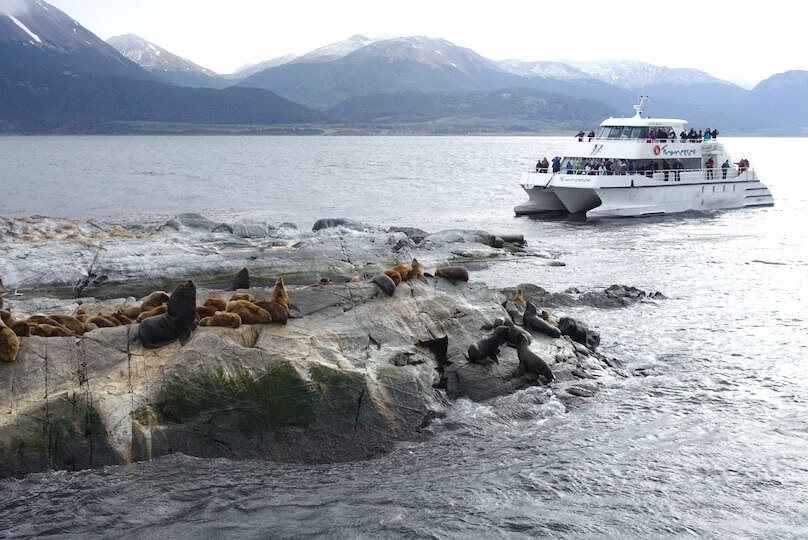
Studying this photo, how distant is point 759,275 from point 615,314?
870cm

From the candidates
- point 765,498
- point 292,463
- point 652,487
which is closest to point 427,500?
point 292,463

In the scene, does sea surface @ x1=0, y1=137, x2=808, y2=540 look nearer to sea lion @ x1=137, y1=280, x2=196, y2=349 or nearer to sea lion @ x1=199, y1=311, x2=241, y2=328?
sea lion @ x1=137, y1=280, x2=196, y2=349

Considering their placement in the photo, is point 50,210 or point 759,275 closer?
point 759,275

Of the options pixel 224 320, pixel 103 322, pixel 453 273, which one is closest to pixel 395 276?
pixel 453 273

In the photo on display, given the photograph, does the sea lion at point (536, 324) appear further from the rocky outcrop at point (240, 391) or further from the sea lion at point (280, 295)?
the sea lion at point (280, 295)

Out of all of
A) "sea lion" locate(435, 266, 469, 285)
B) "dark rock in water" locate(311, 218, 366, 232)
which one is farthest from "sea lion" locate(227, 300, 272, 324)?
"dark rock in water" locate(311, 218, 366, 232)

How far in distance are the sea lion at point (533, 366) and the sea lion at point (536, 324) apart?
143 cm

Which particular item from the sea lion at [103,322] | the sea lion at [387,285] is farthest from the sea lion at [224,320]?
the sea lion at [387,285]

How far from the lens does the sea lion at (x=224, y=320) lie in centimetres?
1188

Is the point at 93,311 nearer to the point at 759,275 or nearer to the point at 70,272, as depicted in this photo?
the point at 70,272

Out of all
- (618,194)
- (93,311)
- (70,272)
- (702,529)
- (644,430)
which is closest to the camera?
(702,529)

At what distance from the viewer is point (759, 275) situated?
25453 millimetres

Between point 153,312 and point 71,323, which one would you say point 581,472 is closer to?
A: point 153,312

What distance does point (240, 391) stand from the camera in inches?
424
